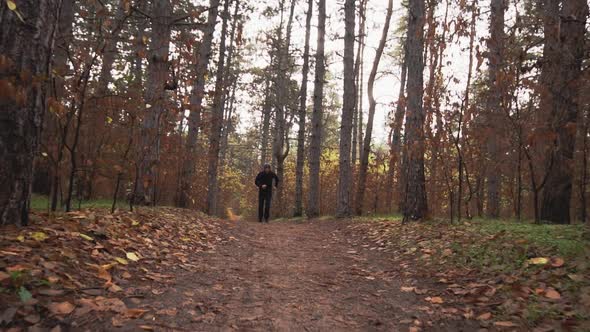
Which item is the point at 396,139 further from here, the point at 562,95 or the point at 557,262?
the point at 557,262

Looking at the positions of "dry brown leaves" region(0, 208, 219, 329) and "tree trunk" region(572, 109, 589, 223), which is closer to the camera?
"dry brown leaves" region(0, 208, 219, 329)

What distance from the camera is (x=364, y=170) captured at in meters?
12.8

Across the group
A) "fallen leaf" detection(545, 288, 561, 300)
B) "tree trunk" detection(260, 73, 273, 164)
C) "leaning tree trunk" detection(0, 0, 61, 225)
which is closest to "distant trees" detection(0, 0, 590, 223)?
"leaning tree trunk" detection(0, 0, 61, 225)

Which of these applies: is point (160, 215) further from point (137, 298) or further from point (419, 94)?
point (419, 94)

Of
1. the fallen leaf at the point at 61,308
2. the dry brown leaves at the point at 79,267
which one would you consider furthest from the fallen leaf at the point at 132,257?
the fallen leaf at the point at 61,308

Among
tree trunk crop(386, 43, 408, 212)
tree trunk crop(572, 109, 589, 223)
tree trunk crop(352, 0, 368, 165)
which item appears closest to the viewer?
tree trunk crop(572, 109, 589, 223)

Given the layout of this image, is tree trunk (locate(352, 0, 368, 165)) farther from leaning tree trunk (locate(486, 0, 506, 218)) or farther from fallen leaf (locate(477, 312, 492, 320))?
fallen leaf (locate(477, 312, 492, 320))

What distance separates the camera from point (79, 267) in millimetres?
3277

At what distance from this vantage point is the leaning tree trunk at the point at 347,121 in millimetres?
11750

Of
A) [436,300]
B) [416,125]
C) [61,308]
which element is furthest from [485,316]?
[416,125]

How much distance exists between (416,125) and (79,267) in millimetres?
6625

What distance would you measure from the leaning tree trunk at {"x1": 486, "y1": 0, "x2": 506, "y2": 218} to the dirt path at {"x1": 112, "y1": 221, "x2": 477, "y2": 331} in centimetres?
382

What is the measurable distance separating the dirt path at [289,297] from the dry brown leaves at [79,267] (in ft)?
0.86

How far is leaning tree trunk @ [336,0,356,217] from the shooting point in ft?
38.5
